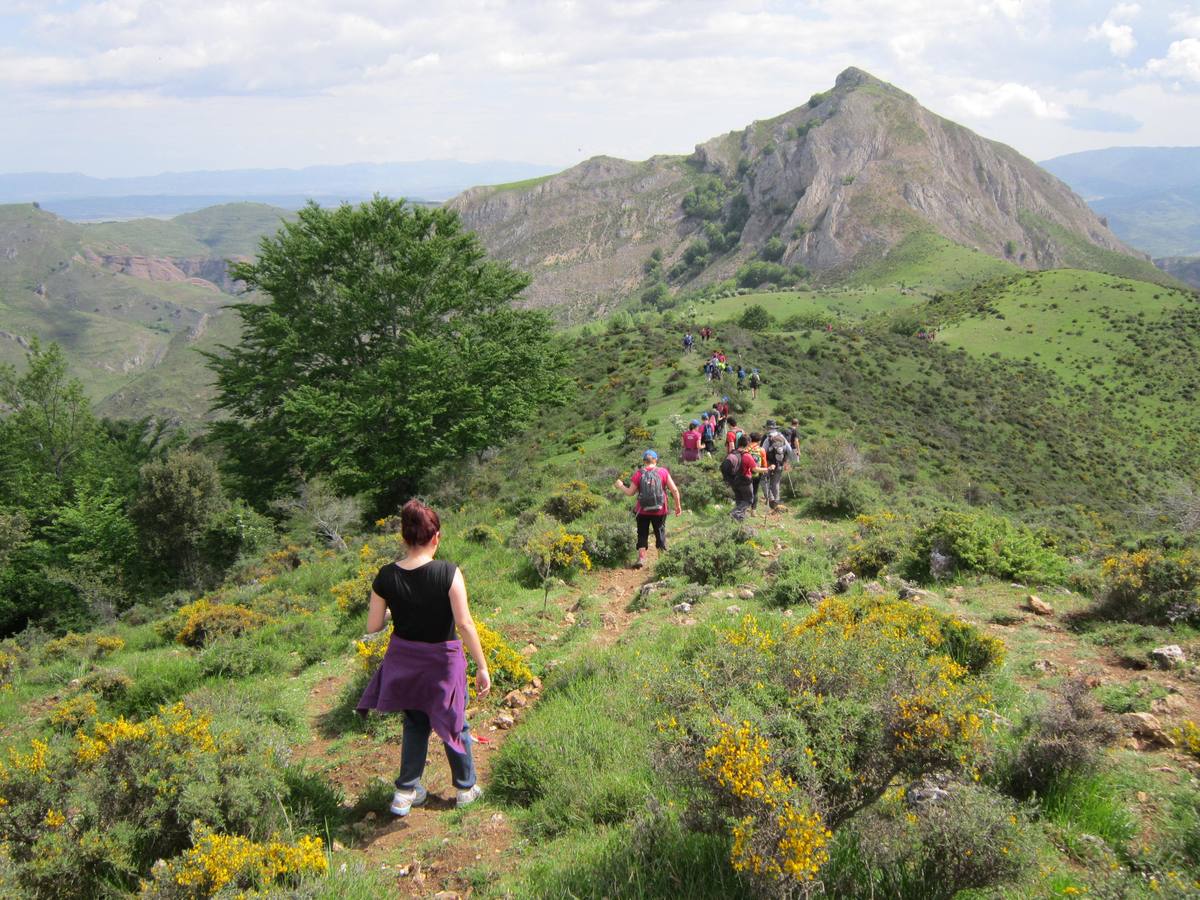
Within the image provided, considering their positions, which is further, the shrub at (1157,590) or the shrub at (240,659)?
the shrub at (240,659)

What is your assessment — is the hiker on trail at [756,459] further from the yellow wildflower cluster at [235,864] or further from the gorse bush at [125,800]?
the yellow wildflower cluster at [235,864]

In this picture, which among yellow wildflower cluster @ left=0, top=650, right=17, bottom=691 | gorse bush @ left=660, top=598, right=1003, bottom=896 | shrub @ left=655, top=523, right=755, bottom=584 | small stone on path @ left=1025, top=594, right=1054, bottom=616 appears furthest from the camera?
shrub @ left=655, top=523, right=755, bottom=584

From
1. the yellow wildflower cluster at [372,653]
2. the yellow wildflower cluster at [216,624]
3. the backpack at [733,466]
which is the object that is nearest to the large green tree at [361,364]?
the yellow wildflower cluster at [216,624]

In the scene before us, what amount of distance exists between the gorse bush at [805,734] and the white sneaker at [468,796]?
6.37 feet

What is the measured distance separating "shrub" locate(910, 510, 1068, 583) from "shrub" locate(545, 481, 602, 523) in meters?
6.26

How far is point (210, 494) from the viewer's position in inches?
810

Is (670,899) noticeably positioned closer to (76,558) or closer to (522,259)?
(76,558)

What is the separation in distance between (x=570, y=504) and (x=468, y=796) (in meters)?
8.55

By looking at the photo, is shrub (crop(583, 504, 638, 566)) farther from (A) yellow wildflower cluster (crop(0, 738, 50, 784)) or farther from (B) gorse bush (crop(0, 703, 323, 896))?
(A) yellow wildflower cluster (crop(0, 738, 50, 784))

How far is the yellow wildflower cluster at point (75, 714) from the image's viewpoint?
21.1ft

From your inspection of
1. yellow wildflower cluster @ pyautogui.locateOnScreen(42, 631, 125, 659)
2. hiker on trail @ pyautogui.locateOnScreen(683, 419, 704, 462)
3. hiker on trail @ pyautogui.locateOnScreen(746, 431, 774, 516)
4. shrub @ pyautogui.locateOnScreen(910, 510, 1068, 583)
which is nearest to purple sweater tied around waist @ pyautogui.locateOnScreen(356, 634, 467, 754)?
shrub @ pyautogui.locateOnScreen(910, 510, 1068, 583)

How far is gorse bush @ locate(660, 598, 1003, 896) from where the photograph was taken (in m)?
2.95

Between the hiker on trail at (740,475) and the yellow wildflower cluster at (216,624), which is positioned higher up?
the hiker on trail at (740,475)

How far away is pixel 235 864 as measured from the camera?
3.39 meters
